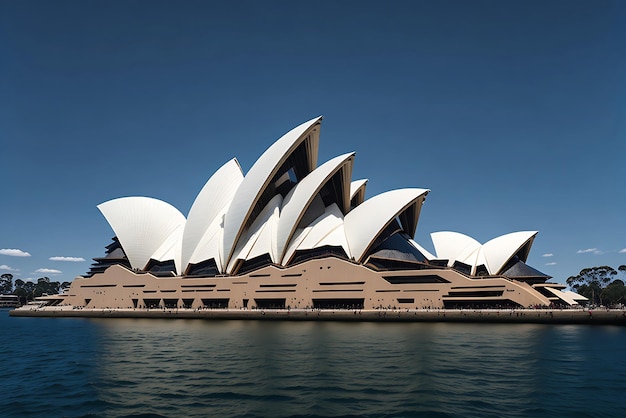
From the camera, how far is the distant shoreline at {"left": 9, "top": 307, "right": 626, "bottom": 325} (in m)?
46.0

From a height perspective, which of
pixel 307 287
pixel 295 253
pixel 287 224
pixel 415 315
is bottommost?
pixel 415 315

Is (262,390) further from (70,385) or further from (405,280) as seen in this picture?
(405,280)

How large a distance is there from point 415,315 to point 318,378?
112 ft

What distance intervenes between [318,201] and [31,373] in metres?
50.6

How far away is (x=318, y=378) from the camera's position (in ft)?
58.7

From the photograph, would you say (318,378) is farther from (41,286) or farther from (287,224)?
(41,286)

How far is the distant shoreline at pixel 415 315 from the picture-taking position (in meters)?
46.0

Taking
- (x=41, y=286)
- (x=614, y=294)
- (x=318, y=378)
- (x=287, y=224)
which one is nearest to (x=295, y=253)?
(x=287, y=224)

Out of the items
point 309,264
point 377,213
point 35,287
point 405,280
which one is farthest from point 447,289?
point 35,287

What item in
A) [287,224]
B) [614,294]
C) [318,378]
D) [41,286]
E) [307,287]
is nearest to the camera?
[318,378]

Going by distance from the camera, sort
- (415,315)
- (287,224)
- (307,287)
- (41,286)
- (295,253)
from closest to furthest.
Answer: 1. (415,315)
2. (307,287)
3. (287,224)
4. (295,253)
5. (41,286)

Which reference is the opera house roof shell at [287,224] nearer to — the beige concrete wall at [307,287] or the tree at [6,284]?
the beige concrete wall at [307,287]

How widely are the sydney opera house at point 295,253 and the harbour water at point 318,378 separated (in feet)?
81.0

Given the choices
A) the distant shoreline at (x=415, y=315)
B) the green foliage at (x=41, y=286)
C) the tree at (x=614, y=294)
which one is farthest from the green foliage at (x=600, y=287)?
the green foliage at (x=41, y=286)
